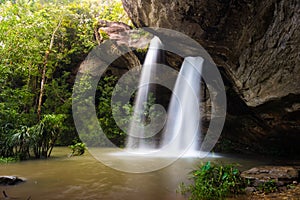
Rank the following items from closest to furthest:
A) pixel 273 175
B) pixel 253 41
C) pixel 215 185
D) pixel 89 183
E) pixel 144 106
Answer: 1. pixel 215 185
2. pixel 273 175
3. pixel 89 183
4. pixel 253 41
5. pixel 144 106

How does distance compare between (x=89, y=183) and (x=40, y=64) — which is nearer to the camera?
(x=89, y=183)

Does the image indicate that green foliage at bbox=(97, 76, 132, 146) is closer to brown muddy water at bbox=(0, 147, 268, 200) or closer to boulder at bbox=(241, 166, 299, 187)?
brown muddy water at bbox=(0, 147, 268, 200)

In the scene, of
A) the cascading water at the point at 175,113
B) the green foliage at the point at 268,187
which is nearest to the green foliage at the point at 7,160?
the cascading water at the point at 175,113

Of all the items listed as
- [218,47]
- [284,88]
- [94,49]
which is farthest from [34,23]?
[284,88]

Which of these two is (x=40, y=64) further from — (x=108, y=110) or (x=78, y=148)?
(x=78, y=148)

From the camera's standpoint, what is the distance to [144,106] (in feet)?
43.9

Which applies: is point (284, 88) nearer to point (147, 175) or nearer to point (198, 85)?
point (147, 175)

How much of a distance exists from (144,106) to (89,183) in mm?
8611

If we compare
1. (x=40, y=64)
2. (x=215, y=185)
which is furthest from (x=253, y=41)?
(x=40, y=64)

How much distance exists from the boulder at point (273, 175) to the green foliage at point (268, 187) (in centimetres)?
6

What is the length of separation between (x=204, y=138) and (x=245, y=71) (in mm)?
5045

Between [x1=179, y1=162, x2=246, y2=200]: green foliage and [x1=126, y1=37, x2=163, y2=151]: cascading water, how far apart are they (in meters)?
7.54

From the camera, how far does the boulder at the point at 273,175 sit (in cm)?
453

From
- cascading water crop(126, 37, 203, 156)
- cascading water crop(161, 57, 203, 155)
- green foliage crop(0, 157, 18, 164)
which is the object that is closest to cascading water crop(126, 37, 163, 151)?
cascading water crop(126, 37, 203, 156)
